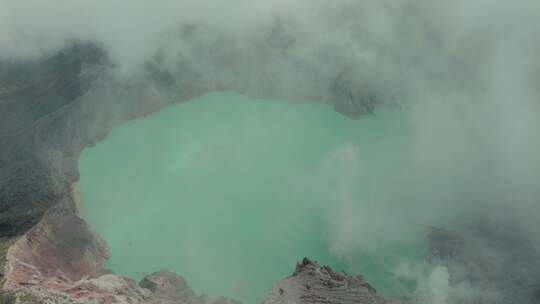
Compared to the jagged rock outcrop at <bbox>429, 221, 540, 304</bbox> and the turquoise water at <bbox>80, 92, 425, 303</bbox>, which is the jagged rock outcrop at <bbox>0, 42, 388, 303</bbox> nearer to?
the turquoise water at <bbox>80, 92, 425, 303</bbox>

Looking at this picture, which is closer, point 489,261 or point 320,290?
point 320,290

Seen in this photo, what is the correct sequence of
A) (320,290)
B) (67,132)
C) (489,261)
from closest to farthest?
(320,290) → (489,261) → (67,132)

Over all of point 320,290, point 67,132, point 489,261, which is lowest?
point 320,290

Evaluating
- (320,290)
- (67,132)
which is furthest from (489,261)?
(67,132)

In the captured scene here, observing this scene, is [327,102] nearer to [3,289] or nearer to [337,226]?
[337,226]

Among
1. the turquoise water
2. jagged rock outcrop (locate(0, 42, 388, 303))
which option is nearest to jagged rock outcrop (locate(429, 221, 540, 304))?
the turquoise water

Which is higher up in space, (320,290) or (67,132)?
(67,132)

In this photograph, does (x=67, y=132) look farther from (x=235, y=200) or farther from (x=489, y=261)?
(x=489, y=261)

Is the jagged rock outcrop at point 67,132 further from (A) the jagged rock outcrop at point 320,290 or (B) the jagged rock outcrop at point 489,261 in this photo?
(B) the jagged rock outcrop at point 489,261
